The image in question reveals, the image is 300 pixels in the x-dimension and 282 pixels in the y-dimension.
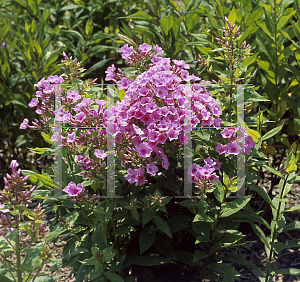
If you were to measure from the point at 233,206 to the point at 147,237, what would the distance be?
50cm

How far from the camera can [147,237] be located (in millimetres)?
2201

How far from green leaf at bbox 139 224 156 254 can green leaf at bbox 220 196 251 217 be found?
0.40 m

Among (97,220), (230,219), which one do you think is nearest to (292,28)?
(230,219)

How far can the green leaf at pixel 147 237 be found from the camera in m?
2.16

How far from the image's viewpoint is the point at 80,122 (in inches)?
81.4

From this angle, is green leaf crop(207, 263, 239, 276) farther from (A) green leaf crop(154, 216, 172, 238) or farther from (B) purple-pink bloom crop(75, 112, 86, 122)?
(B) purple-pink bloom crop(75, 112, 86, 122)

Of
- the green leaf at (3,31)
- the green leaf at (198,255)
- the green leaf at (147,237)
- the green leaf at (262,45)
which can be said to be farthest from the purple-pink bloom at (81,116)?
the green leaf at (3,31)

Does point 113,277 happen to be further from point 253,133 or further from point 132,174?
point 253,133

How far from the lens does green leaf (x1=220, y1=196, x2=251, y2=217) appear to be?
214 cm

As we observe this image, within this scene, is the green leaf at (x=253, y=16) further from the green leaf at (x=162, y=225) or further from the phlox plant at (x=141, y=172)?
the green leaf at (x=162, y=225)

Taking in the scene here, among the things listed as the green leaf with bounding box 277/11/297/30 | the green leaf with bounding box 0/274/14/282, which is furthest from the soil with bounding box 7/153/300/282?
the green leaf with bounding box 277/11/297/30

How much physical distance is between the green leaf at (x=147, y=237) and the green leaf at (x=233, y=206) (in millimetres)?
399

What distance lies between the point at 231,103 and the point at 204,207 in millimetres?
677

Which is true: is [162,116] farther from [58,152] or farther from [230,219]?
[230,219]
